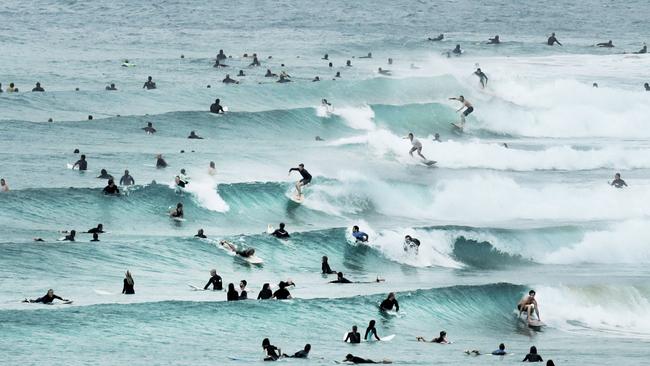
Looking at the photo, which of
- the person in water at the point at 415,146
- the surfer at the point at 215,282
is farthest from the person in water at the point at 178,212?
the person in water at the point at 415,146

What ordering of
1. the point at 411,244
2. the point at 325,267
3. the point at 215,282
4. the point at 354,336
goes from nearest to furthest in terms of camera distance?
the point at 354,336, the point at 215,282, the point at 325,267, the point at 411,244

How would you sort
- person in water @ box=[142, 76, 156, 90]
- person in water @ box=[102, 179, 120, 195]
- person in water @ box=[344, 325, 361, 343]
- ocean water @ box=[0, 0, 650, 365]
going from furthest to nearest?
person in water @ box=[142, 76, 156, 90] < person in water @ box=[102, 179, 120, 195] < ocean water @ box=[0, 0, 650, 365] < person in water @ box=[344, 325, 361, 343]

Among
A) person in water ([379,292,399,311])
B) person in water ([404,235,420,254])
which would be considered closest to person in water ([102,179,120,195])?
person in water ([404,235,420,254])

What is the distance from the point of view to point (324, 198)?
5491 cm

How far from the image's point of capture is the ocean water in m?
37.1

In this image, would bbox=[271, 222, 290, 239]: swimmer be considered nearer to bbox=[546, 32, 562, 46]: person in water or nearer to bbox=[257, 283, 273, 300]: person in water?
bbox=[257, 283, 273, 300]: person in water

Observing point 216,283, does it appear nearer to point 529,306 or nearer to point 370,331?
point 370,331

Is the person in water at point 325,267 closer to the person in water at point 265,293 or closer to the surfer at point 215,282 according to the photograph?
the surfer at point 215,282

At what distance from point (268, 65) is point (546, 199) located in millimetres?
35432

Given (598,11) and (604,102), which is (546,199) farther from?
(598,11)

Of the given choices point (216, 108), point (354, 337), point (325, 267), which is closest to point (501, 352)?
point (354, 337)

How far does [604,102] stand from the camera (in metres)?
81.6

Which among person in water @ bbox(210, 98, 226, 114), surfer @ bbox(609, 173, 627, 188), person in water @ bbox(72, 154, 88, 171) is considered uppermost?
person in water @ bbox(210, 98, 226, 114)

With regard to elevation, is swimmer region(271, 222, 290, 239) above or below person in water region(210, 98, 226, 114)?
below
